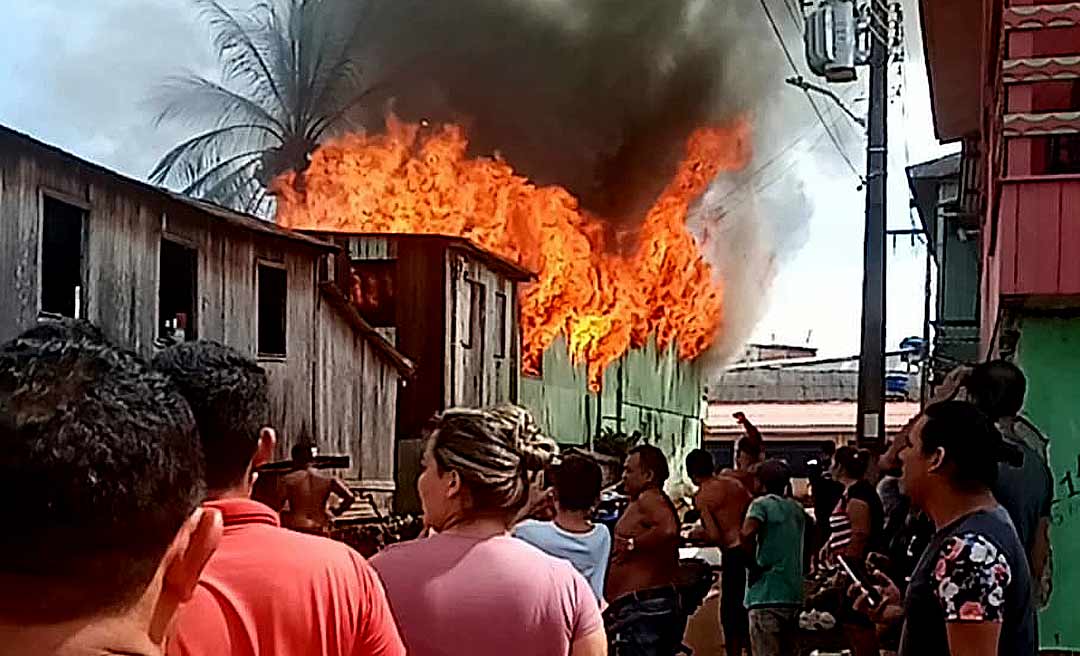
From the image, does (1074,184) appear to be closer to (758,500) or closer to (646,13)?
(758,500)

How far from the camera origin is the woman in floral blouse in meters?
3.90

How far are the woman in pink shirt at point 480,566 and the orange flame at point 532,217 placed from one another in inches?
1031

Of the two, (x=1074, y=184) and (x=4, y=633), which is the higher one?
(x=1074, y=184)

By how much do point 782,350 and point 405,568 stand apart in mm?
68708

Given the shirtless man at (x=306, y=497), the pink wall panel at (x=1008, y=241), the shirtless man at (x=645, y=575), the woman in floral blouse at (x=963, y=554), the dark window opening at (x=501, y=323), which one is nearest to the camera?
the woman in floral blouse at (x=963, y=554)

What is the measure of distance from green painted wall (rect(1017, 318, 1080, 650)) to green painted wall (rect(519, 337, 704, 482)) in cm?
2090

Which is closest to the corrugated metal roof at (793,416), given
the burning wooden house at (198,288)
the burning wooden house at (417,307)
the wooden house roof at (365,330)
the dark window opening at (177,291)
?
the burning wooden house at (417,307)

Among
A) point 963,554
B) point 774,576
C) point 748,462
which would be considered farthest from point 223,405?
point 748,462

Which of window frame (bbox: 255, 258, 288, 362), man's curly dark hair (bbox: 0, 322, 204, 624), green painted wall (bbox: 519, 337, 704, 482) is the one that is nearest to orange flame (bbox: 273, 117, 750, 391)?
green painted wall (bbox: 519, 337, 704, 482)

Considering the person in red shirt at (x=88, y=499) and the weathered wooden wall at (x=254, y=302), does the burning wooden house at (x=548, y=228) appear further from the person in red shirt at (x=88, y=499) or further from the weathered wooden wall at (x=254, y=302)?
the person in red shirt at (x=88, y=499)

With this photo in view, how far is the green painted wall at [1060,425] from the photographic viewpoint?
7.95m

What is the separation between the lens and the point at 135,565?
1418 millimetres

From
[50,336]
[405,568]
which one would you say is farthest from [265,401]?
[50,336]

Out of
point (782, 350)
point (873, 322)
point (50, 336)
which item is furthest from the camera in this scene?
point (782, 350)
